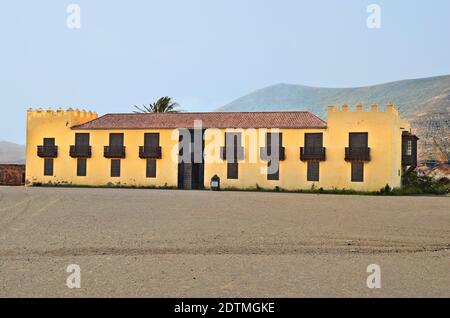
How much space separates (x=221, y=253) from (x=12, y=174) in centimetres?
4028

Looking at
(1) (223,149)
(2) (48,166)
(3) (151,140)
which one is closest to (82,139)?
(2) (48,166)

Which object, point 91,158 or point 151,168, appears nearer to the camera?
point 151,168

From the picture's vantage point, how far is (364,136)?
1528 inches

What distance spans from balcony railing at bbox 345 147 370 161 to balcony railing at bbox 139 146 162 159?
14.1 meters

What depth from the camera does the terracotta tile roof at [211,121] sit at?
4119 cm

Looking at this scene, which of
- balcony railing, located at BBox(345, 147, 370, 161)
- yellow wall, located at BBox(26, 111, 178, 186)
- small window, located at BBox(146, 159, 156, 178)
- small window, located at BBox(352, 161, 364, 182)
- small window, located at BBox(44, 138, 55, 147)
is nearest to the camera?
balcony railing, located at BBox(345, 147, 370, 161)

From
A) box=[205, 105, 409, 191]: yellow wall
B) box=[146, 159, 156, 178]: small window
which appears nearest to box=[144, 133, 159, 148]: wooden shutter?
box=[146, 159, 156, 178]: small window

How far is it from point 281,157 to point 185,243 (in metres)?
28.1

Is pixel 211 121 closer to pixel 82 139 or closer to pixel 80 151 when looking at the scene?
pixel 82 139

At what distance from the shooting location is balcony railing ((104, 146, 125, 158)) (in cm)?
4303

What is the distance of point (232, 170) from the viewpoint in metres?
40.8

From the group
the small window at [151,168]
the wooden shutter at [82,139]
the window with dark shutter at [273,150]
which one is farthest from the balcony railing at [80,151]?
the window with dark shutter at [273,150]

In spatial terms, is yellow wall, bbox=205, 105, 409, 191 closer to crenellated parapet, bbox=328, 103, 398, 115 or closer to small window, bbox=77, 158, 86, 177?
crenellated parapet, bbox=328, 103, 398, 115
